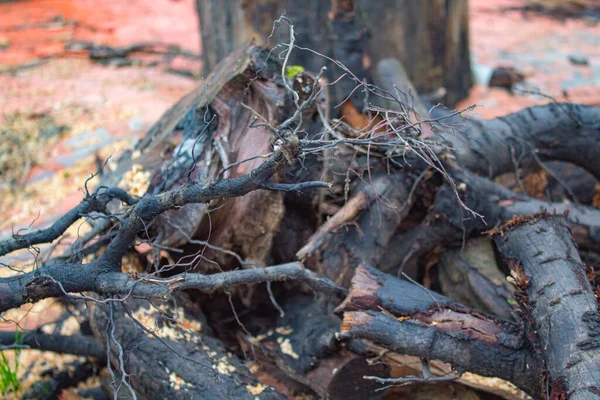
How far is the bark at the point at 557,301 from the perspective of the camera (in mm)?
2201

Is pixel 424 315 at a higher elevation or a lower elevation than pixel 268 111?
lower

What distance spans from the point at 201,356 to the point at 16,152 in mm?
4299

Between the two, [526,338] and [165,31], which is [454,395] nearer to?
[526,338]

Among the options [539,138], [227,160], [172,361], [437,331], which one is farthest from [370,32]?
[172,361]

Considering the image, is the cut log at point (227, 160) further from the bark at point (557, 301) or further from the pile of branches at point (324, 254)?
the bark at point (557, 301)

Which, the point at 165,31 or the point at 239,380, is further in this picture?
the point at 165,31

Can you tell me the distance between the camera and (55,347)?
3.28 metres

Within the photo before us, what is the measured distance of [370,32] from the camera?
5.60 metres

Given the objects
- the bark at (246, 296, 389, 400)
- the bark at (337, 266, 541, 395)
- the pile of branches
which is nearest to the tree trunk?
the pile of branches

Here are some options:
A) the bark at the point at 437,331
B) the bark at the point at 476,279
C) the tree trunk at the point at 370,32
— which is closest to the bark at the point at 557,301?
the bark at the point at 437,331

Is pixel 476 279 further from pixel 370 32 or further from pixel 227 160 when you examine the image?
→ pixel 370 32

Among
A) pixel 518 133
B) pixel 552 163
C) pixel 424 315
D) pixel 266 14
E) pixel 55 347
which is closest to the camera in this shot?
pixel 424 315

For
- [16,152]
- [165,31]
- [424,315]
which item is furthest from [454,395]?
[165,31]

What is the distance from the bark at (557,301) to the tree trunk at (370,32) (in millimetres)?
2614
